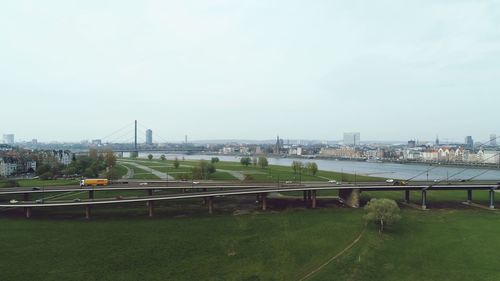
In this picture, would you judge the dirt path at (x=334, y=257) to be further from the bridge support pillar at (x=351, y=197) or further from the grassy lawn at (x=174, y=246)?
the bridge support pillar at (x=351, y=197)

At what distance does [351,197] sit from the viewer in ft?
108

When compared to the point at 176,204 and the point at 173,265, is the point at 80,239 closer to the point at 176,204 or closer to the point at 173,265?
the point at 173,265

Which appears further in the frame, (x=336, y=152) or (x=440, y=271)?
(x=336, y=152)

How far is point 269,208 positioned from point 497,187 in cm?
2340

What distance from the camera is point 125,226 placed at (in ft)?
82.9

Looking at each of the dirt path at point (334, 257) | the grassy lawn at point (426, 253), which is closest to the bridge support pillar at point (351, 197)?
the grassy lawn at point (426, 253)

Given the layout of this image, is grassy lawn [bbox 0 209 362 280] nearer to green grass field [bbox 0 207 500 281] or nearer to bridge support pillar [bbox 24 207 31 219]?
green grass field [bbox 0 207 500 281]

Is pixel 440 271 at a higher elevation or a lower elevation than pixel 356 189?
lower

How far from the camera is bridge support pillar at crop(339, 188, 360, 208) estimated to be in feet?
106

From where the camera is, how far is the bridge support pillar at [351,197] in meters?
32.2

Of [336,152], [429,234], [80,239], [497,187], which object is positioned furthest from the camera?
[336,152]

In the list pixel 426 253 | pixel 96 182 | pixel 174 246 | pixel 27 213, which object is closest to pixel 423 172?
pixel 426 253

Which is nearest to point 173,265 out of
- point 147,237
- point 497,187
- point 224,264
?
point 224,264

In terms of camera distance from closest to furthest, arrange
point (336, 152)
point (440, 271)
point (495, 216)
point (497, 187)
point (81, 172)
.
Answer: point (440, 271), point (495, 216), point (497, 187), point (81, 172), point (336, 152)
